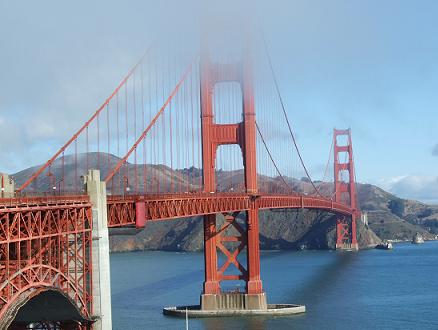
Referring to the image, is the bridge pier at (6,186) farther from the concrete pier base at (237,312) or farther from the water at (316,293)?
the concrete pier base at (237,312)

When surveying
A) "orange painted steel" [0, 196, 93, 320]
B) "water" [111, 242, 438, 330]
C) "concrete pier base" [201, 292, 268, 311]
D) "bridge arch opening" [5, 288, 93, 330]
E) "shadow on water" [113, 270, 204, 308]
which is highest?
"orange painted steel" [0, 196, 93, 320]

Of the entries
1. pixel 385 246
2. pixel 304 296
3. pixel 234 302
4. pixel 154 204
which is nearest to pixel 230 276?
pixel 234 302

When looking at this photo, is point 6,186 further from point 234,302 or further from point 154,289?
point 154,289

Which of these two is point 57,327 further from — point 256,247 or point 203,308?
point 256,247

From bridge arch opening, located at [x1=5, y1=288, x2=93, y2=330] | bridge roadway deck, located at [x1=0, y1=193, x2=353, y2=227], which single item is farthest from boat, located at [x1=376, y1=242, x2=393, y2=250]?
bridge arch opening, located at [x1=5, y1=288, x2=93, y2=330]

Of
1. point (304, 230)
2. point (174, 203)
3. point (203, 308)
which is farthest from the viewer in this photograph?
point (304, 230)

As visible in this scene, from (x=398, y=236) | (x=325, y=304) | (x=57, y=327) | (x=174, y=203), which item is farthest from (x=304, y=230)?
(x=57, y=327)

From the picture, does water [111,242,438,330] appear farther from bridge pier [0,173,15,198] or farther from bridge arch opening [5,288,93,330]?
bridge pier [0,173,15,198]
